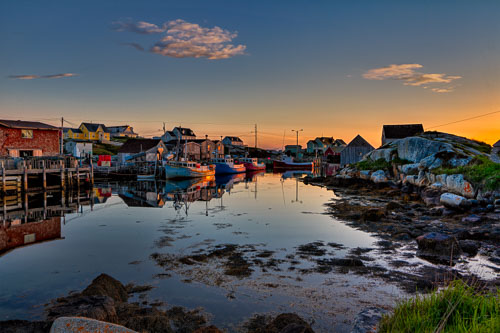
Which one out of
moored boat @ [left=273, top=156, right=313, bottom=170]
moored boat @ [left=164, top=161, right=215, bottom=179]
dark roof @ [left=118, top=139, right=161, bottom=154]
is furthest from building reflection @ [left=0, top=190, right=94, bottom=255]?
moored boat @ [left=273, top=156, right=313, bottom=170]

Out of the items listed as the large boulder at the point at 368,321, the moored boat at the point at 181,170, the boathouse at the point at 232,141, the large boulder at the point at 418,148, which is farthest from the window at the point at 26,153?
the boathouse at the point at 232,141

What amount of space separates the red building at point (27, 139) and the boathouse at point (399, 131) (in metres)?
47.6

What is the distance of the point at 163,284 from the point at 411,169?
27.0m

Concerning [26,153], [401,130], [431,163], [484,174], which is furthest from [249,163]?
[484,174]

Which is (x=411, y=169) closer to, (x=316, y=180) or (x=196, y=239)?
(x=316, y=180)

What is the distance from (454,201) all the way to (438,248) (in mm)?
8611

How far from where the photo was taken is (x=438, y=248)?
36.2 ft

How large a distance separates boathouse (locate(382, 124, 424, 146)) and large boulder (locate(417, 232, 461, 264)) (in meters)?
45.2

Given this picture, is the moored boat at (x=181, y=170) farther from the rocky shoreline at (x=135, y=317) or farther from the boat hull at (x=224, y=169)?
the rocky shoreline at (x=135, y=317)

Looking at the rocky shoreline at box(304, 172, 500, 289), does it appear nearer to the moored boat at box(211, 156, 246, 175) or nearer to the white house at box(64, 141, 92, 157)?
the moored boat at box(211, 156, 246, 175)

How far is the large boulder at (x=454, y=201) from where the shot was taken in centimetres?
1739

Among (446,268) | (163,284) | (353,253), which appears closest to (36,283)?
(163,284)

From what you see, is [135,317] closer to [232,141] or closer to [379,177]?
[379,177]

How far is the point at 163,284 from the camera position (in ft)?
29.1
